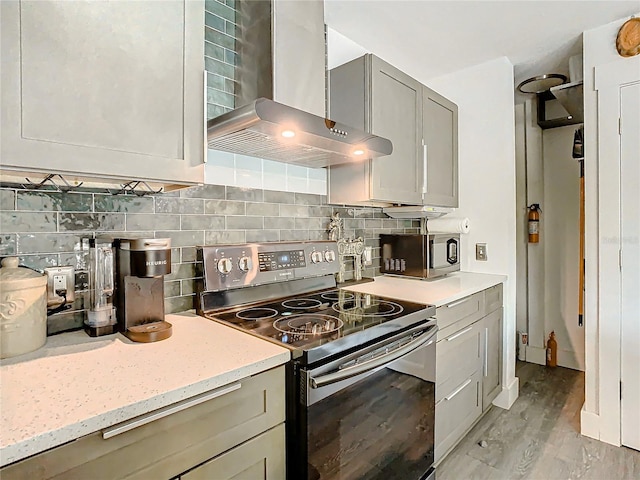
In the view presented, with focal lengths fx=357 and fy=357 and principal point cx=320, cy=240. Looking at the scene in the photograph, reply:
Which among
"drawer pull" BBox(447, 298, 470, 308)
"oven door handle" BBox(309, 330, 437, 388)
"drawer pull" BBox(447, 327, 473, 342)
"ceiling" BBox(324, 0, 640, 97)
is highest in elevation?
"ceiling" BBox(324, 0, 640, 97)

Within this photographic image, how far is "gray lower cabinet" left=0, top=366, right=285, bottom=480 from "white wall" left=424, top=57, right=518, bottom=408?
213 cm

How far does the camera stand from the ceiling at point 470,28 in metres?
1.94

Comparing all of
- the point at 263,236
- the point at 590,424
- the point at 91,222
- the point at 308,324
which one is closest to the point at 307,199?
the point at 263,236

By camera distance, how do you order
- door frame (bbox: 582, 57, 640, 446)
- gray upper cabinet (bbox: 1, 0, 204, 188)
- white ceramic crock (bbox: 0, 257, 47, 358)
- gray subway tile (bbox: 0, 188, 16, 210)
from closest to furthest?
gray upper cabinet (bbox: 1, 0, 204, 188)
white ceramic crock (bbox: 0, 257, 47, 358)
gray subway tile (bbox: 0, 188, 16, 210)
door frame (bbox: 582, 57, 640, 446)

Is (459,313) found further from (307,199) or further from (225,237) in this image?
(225,237)

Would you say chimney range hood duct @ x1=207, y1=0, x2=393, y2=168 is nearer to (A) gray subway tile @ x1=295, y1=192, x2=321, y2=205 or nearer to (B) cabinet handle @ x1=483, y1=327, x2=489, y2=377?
(A) gray subway tile @ x1=295, y1=192, x2=321, y2=205

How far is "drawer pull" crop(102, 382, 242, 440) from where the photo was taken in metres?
0.73

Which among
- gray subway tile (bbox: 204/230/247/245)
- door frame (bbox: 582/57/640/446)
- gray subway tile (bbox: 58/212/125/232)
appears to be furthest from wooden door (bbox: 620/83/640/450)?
Result: gray subway tile (bbox: 58/212/125/232)

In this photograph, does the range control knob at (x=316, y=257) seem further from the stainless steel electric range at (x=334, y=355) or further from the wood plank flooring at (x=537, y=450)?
the wood plank flooring at (x=537, y=450)

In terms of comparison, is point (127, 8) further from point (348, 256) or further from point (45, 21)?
point (348, 256)

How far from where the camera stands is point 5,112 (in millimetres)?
828

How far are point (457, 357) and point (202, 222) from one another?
58.7 inches

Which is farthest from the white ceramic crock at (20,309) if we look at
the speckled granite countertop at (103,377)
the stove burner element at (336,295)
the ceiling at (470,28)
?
the ceiling at (470,28)

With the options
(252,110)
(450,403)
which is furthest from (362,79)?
(450,403)
